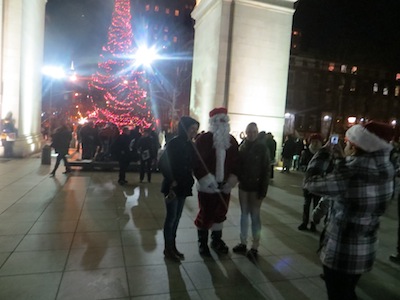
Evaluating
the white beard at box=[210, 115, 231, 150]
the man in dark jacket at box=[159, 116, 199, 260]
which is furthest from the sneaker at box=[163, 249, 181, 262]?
the white beard at box=[210, 115, 231, 150]

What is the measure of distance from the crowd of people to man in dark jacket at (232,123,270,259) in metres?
0.01

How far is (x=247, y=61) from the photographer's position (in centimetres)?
1438

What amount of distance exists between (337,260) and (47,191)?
7.56m

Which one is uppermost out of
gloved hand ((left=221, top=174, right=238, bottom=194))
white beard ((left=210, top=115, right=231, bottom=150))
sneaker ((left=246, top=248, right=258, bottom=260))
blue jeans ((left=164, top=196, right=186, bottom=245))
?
white beard ((left=210, top=115, right=231, bottom=150))

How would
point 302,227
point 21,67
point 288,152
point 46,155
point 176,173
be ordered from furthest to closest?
point 21,67
point 288,152
point 46,155
point 302,227
point 176,173

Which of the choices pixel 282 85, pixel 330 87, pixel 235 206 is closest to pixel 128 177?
pixel 235 206

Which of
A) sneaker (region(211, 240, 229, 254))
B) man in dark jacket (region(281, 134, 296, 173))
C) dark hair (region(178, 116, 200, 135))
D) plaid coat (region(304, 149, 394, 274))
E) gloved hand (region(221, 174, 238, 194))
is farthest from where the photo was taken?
man in dark jacket (region(281, 134, 296, 173))

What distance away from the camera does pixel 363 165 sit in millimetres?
2391

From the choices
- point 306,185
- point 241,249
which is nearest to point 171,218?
point 241,249

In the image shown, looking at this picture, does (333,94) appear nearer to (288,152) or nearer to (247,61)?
(247,61)

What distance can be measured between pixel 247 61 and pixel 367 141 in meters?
12.6

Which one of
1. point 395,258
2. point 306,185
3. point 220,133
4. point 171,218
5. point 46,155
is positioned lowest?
point 395,258

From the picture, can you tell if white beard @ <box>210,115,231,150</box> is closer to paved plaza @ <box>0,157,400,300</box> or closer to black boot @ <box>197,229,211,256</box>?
black boot @ <box>197,229,211,256</box>

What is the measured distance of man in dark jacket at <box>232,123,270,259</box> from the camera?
4711mm
